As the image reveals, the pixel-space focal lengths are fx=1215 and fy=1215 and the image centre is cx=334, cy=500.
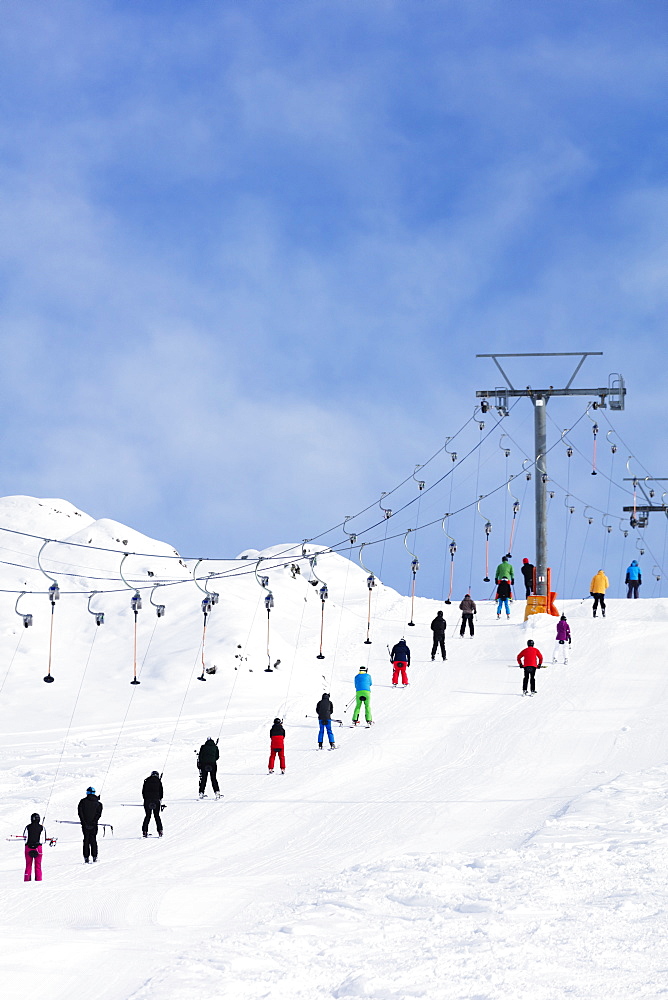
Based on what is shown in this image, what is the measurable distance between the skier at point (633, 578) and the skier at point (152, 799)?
2482 centimetres

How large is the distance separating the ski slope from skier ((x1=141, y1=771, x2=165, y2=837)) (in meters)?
0.31

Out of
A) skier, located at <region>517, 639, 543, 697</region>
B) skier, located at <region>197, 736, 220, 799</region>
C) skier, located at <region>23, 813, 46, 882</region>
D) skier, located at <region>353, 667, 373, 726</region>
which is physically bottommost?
skier, located at <region>23, 813, 46, 882</region>

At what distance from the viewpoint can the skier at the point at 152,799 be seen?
1903cm

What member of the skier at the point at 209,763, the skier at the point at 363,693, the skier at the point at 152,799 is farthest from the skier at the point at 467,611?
the skier at the point at 152,799

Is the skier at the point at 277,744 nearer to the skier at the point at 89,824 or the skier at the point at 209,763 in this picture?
the skier at the point at 209,763

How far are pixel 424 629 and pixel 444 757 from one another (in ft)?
54.5

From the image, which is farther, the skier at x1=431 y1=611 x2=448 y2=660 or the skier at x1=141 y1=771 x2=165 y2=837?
the skier at x1=431 y1=611 x2=448 y2=660

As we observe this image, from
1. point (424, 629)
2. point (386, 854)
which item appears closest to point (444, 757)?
point (386, 854)

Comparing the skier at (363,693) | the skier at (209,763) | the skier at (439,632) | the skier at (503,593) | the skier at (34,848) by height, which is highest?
the skier at (503,593)

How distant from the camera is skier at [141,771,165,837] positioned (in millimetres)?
19031

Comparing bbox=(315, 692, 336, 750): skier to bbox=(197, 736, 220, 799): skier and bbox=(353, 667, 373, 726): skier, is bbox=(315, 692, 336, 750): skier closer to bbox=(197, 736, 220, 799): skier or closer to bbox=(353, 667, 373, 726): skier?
bbox=(353, 667, 373, 726): skier

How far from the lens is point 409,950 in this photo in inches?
459

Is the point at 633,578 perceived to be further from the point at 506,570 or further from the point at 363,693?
the point at 363,693

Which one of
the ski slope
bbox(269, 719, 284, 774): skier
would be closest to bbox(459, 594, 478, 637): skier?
→ the ski slope
